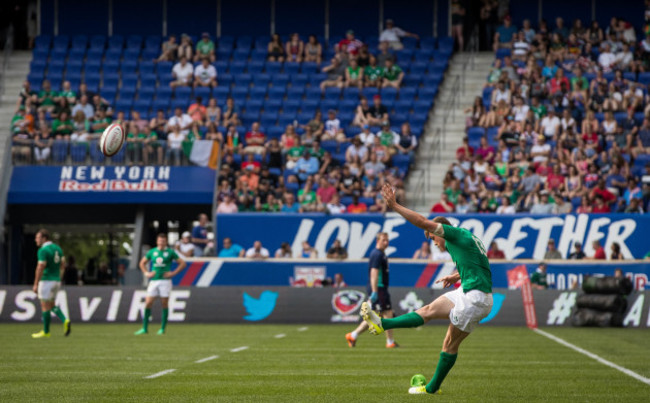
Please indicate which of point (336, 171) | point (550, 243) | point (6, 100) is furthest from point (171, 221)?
point (550, 243)

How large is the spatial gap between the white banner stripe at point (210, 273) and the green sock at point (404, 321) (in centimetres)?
1783

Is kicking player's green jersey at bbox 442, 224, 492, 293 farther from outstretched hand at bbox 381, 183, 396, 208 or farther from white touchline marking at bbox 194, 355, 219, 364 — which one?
white touchline marking at bbox 194, 355, 219, 364

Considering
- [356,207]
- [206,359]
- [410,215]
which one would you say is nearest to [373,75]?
[356,207]

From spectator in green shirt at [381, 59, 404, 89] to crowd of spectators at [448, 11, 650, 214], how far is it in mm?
2542

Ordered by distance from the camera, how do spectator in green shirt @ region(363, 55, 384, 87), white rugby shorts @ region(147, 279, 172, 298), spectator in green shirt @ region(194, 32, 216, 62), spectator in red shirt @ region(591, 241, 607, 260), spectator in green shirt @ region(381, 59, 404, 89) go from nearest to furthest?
1. white rugby shorts @ region(147, 279, 172, 298)
2. spectator in red shirt @ region(591, 241, 607, 260)
3. spectator in green shirt @ region(381, 59, 404, 89)
4. spectator in green shirt @ region(363, 55, 384, 87)
5. spectator in green shirt @ region(194, 32, 216, 62)

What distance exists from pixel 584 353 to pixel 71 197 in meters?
17.7

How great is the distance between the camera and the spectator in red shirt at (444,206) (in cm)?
2917

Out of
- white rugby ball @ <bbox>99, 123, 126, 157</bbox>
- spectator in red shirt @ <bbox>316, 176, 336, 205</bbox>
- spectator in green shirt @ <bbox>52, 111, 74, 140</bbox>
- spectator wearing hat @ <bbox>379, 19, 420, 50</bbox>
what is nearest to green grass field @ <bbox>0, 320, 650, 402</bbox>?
white rugby ball @ <bbox>99, 123, 126, 157</bbox>

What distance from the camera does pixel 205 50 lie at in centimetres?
3716

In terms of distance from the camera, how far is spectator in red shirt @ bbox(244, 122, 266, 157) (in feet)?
105

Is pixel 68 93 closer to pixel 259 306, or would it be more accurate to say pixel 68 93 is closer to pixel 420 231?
pixel 259 306

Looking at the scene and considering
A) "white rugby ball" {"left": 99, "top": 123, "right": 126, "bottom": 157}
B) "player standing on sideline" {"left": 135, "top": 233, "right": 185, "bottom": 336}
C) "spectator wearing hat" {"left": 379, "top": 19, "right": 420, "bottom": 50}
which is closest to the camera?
"white rugby ball" {"left": 99, "top": 123, "right": 126, "bottom": 157}

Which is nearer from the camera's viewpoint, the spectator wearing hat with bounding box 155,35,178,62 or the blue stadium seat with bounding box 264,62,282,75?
the blue stadium seat with bounding box 264,62,282,75

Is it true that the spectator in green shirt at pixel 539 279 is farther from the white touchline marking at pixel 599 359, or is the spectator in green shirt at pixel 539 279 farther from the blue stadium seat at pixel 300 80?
the blue stadium seat at pixel 300 80
